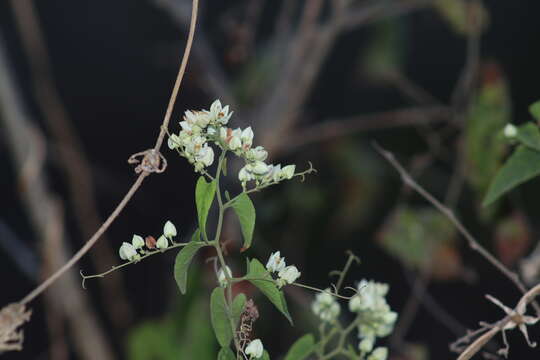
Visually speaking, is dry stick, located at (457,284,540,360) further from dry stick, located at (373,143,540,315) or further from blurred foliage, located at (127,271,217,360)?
blurred foliage, located at (127,271,217,360)

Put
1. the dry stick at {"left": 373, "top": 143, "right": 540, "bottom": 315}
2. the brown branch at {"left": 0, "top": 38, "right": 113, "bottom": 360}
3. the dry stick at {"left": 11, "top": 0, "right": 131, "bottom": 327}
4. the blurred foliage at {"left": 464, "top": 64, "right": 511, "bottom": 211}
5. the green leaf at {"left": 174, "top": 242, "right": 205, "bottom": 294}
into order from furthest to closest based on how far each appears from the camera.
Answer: the dry stick at {"left": 11, "top": 0, "right": 131, "bottom": 327}
the brown branch at {"left": 0, "top": 38, "right": 113, "bottom": 360}
the blurred foliage at {"left": 464, "top": 64, "right": 511, "bottom": 211}
the dry stick at {"left": 373, "top": 143, "right": 540, "bottom": 315}
the green leaf at {"left": 174, "top": 242, "right": 205, "bottom": 294}

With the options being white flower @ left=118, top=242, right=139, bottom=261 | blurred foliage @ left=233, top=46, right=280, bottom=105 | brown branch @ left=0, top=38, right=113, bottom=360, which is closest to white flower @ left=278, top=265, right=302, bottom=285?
white flower @ left=118, top=242, right=139, bottom=261

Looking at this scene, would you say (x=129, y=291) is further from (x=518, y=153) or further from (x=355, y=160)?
(x=518, y=153)

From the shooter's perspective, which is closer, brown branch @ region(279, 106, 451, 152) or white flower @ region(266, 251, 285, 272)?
white flower @ region(266, 251, 285, 272)

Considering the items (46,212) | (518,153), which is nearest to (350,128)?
(46,212)

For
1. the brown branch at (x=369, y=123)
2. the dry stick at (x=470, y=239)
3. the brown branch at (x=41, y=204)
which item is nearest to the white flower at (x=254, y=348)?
the dry stick at (x=470, y=239)

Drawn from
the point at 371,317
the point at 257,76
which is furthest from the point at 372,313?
the point at 257,76

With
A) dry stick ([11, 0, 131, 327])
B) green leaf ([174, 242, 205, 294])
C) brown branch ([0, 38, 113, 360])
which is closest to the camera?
green leaf ([174, 242, 205, 294])
